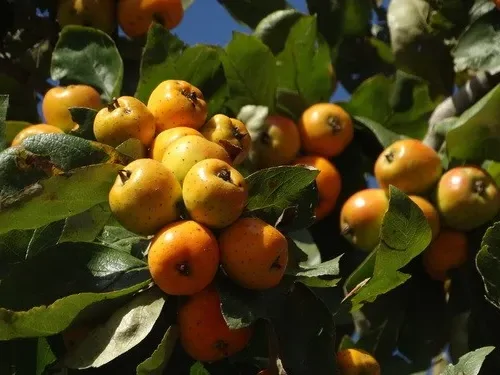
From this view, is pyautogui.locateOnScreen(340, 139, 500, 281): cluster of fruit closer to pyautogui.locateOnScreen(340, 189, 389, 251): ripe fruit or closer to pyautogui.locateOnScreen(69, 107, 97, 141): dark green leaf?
pyautogui.locateOnScreen(340, 189, 389, 251): ripe fruit

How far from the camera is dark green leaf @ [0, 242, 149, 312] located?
6.32 ft

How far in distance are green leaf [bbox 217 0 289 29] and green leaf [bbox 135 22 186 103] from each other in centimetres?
83

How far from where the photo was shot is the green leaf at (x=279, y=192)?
2.02 m

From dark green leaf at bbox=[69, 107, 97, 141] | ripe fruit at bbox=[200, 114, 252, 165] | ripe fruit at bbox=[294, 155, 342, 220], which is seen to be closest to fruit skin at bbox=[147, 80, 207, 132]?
ripe fruit at bbox=[200, 114, 252, 165]

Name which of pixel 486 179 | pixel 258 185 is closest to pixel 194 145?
pixel 258 185

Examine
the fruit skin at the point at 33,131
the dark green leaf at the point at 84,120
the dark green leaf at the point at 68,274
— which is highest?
the dark green leaf at the point at 84,120

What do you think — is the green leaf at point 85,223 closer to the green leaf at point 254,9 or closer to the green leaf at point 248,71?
the green leaf at point 248,71

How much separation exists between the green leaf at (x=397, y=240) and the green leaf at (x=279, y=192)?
182mm

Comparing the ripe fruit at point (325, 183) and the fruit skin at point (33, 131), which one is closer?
the fruit skin at point (33, 131)

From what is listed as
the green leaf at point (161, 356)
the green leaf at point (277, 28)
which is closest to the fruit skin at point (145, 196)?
the green leaf at point (161, 356)

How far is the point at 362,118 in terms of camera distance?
296 cm

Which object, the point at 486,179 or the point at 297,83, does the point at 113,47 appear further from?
the point at 486,179

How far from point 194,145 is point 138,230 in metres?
0.21

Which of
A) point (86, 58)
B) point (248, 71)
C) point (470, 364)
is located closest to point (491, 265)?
point (470, 364)
